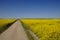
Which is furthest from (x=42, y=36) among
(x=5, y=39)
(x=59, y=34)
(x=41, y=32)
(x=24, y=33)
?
(x=5, y=39)

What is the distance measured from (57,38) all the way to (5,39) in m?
5.17

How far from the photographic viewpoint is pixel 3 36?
3875 mm

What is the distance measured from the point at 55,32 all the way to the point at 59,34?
1.31ft

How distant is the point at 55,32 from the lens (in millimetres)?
9555

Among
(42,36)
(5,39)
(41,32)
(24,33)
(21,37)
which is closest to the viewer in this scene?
(5,39)

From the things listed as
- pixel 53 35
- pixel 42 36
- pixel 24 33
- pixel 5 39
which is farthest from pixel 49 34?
pixel 5 39

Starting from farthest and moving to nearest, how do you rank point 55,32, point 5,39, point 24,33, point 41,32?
1. point 55,32
2. point 41,32
3. point 24,33
4. point 5,39

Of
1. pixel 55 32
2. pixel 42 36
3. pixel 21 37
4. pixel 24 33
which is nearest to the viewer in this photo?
pixel 21 37

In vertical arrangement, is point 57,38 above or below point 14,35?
below

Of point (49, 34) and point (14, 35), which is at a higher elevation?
point (14, 35)

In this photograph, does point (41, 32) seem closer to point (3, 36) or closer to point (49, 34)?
point (49, 34)

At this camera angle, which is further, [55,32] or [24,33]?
[55,32]

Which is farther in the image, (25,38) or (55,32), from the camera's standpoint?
(55,32)

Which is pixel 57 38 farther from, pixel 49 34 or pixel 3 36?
pixel 3 36
